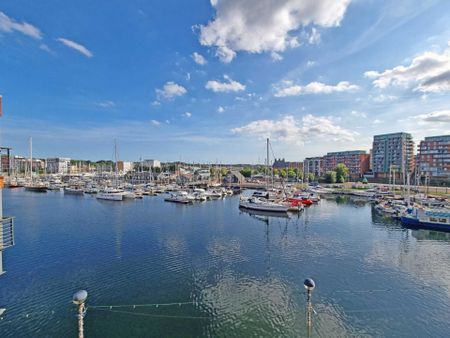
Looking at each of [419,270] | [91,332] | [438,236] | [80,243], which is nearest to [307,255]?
[419,270]

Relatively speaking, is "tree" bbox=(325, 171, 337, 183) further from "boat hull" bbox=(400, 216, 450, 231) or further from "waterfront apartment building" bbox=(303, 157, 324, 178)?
"boat hull" bbox=(400, 216, 450, 231)

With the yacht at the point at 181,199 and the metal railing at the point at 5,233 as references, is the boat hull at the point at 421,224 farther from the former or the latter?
the metal railing at the point at 5,233

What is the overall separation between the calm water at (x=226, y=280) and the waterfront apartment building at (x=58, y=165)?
173 metres

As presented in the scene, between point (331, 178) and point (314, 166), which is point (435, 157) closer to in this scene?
point (331, 178)

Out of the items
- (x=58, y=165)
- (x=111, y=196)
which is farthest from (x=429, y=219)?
(x=58, y=165)

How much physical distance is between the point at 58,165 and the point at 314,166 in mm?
183125

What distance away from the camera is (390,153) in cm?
10456

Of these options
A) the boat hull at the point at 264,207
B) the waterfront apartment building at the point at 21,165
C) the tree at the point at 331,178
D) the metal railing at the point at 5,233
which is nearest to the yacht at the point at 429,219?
the boat hull at the point at 264,207

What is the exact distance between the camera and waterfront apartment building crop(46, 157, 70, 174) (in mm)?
175325

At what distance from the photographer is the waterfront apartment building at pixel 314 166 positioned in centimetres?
13862

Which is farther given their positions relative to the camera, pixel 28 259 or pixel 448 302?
pixel 28 259

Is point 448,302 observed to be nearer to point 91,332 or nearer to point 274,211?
point 91,332

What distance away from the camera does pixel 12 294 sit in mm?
15297

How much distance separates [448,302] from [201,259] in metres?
17.6
